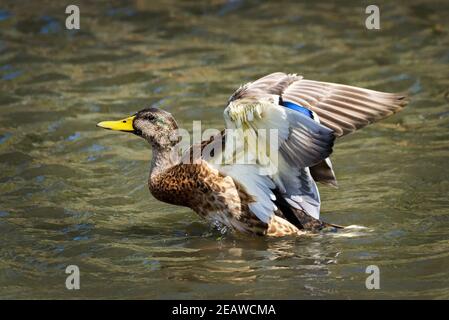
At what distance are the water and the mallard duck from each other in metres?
0.23

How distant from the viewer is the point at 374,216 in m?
7.60

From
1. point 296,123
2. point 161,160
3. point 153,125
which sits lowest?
point 161,160

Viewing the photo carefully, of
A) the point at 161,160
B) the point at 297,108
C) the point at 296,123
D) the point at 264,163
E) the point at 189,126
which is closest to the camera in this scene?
the point at 296,123

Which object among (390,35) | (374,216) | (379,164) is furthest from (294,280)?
(390,35)

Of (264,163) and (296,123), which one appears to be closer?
(296,123)

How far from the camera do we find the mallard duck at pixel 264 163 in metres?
6.84

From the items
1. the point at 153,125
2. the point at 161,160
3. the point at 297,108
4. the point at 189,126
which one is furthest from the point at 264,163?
the point at 189,126

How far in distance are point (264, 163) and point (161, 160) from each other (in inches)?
42.0

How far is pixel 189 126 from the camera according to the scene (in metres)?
10.0

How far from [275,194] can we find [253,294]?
1.49 m

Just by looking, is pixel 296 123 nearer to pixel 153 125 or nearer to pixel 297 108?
pixel 297 108

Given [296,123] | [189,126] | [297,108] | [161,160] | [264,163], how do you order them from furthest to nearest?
[189,126]
[161,160]
[264,163]
[297,108]
[296,123]

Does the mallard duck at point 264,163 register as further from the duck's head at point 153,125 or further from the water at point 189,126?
the water at point 189,126
